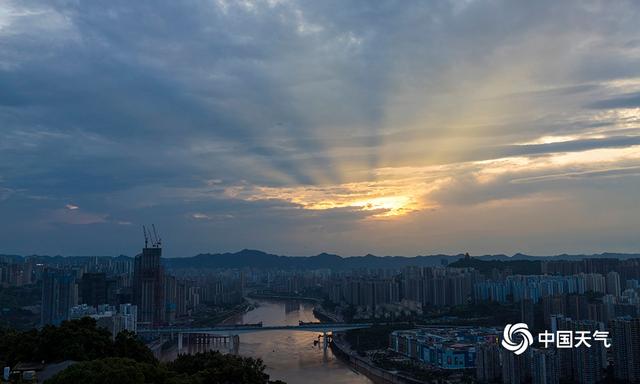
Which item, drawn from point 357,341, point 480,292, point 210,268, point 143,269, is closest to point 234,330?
point 357,341

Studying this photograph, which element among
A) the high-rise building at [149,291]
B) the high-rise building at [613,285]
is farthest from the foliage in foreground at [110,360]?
the high-rise building at [613,285]

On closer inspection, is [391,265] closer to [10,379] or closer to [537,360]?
[537,360]

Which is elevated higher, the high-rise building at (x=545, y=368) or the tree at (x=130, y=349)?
the tree at (x=130, y=349)

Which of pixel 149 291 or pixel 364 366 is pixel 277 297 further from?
pixel 364 366

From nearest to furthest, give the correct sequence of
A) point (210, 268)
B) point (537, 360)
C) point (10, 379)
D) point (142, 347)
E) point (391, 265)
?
A: point (10, 379)
point (142, 347)
point (537, 360)
point (391, 265)
point (210, 268)

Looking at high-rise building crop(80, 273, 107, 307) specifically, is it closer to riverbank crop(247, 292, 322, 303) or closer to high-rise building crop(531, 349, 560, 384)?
riverbank crop(247, 292, 322, 303)

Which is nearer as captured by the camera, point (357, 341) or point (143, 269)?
point (357, 341)

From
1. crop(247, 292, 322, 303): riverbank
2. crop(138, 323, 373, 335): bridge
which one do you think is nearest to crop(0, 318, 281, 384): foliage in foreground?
crop(138, 323, 373, 335): bridge

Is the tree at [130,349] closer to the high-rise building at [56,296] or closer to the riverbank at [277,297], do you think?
the high-rise building at [56,296]
